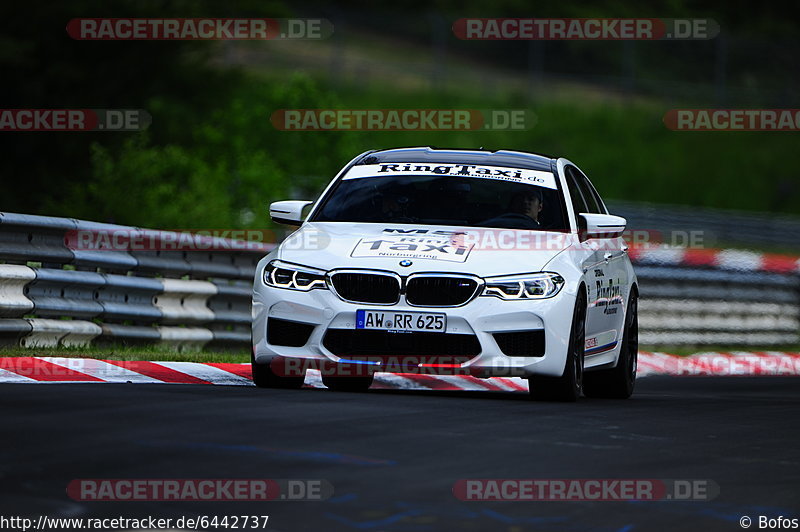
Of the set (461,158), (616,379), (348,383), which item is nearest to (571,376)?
(348,383)

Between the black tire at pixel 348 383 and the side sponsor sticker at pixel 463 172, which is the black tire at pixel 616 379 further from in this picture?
the black tire at pixel 348 383

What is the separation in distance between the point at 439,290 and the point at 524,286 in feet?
1.74

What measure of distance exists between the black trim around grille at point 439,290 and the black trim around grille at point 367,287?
10cm

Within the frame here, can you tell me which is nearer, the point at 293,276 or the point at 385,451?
the point at 385,451

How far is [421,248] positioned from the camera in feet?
35.6

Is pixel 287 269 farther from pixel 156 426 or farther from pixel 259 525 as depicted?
pixel 259 525

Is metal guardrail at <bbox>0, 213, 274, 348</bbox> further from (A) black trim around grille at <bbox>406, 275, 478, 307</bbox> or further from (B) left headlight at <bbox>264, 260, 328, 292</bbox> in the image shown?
(A) black trim around grille at <bbox>406, 275, 478, 307</bbox>

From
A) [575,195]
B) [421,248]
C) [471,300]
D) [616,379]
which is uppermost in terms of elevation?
[575,195]

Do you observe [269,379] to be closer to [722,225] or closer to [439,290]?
[439,290]

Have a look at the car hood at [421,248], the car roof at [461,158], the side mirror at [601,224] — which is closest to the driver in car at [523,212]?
the car hood at [421,248]

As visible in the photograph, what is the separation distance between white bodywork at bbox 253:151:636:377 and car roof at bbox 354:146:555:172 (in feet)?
3.39

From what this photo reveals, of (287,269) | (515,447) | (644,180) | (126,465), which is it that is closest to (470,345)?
(287,269)

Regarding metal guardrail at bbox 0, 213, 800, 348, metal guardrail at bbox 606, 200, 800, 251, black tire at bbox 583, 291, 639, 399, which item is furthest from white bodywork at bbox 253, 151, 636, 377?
metal guardrail at bbox 606, 200, 800, 251

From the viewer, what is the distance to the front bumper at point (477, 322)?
10.6 metres
